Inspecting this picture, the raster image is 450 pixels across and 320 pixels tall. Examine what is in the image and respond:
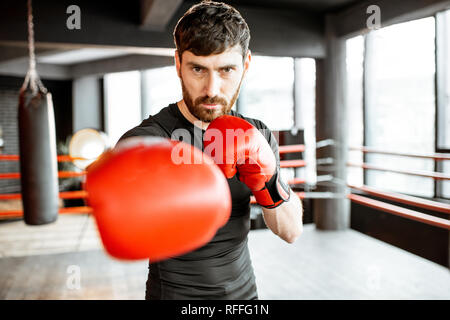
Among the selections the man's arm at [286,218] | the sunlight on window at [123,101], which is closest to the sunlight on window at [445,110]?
the man's arm at [286,218]

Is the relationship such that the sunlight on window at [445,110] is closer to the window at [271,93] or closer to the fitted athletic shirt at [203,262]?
the window at [271,93]

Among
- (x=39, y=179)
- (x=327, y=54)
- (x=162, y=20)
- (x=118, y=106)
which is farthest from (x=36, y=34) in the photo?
(x=118, y=106)

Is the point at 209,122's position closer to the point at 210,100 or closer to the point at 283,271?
the point at 210,100

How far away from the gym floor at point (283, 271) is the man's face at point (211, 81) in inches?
69.0

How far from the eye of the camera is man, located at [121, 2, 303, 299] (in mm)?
839

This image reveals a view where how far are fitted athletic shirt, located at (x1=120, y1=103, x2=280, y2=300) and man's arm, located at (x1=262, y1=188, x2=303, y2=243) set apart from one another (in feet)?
0.24

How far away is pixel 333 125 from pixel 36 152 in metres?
2.69

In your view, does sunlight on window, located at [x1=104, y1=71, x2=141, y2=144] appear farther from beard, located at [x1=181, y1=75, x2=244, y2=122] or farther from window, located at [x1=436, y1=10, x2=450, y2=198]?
beard, located at [x1=181, y1=75, x2=244, y2=122]

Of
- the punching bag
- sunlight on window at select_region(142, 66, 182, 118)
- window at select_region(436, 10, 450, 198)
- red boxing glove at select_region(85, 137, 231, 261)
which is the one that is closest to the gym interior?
window at select_region(436, 10, 450, 198)

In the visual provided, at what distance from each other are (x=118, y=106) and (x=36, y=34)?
4248 mm

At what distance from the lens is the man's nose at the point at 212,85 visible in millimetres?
833

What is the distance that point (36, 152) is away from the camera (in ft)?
8.00
